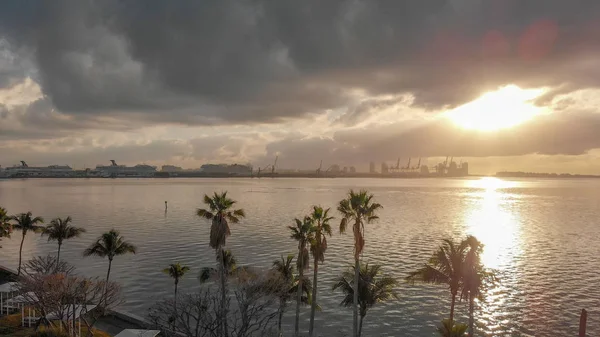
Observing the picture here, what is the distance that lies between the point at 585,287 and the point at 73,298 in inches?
2479

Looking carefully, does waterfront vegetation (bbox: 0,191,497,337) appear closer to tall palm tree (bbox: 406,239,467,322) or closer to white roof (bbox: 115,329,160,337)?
tall palm tree (bbox: 406,239,467,322)

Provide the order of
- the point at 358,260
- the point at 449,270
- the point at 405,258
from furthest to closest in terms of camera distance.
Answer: the point at 405,258, the point at 358,260, the point at 449,270

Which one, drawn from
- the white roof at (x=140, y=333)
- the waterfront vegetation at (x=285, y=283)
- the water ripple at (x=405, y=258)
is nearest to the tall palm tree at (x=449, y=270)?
the waterfront vegetation at (x=285, y=283)

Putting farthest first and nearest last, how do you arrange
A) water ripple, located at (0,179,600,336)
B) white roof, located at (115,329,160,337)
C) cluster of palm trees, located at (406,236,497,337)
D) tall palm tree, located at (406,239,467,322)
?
1. water ripple, located at (0,179,600,336)
2. white roof, located at (115,329,160,337)
3. tall palm tree, located at (406,239,467,322)
4. cluster of palm trees, located at (406,236,497,337)

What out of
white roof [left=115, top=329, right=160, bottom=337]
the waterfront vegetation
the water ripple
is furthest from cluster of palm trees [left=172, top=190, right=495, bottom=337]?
→ the water ripple

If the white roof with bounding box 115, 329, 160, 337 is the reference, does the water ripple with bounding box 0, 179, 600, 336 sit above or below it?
below

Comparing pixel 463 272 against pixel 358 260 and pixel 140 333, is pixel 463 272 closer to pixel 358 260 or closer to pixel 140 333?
pixel 358 260

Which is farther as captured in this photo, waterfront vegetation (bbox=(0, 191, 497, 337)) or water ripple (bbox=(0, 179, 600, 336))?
water ripple (bbox=(0, 179, 600, 336))

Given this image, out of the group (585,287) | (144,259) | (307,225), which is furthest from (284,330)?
(585,287)

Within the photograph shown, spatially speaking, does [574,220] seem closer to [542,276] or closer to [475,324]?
[542,276]

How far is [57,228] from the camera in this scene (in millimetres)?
52281

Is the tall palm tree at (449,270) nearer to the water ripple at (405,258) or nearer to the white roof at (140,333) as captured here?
the water ripple at (405,258)

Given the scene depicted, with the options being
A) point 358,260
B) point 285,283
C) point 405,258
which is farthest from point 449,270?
point 405,258

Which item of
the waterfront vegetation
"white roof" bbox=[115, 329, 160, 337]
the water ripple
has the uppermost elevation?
the waterfront vegetation
